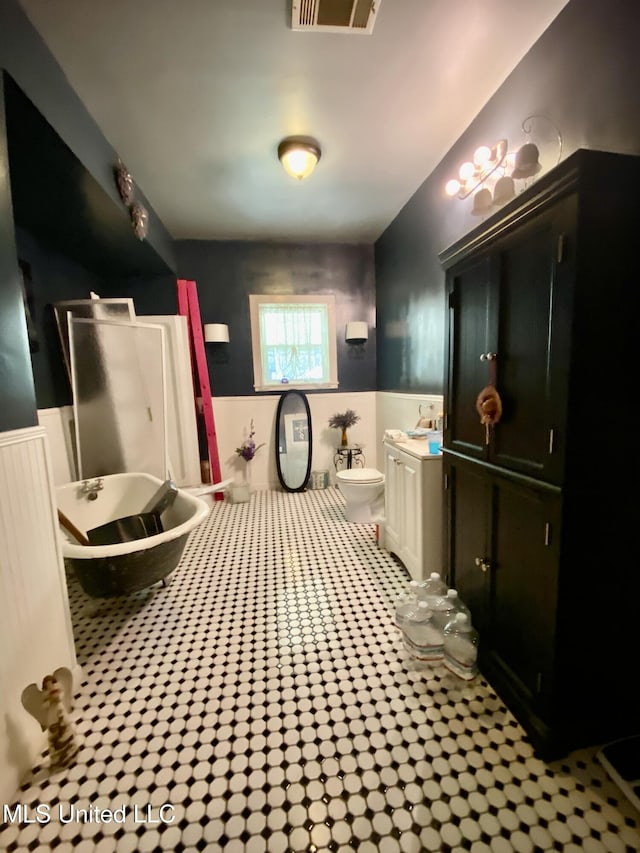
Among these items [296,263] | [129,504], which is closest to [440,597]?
[129,504]

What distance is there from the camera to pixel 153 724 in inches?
49.8

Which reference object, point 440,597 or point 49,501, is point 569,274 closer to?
point 440,597

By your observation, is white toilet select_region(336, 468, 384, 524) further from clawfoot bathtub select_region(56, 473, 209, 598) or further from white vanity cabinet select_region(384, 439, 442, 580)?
clawfoot bathtub select_region(56, 473, 209, 598)

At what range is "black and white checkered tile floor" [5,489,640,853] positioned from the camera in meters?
0.93

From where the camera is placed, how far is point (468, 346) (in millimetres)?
1463

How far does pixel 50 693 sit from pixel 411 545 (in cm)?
172

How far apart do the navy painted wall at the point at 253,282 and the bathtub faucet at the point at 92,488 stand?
69.5 inches

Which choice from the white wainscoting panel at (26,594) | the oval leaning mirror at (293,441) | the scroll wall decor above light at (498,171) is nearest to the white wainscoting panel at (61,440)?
the white wainscoting panel at (26,594)

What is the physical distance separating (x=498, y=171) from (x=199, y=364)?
119 inches

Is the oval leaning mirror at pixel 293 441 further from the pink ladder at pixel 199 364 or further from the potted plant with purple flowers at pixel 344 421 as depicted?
the pink ladder at pixel 199 364

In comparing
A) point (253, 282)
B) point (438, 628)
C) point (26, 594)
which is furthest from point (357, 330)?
point (26, 594)

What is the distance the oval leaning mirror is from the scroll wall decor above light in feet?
8.22

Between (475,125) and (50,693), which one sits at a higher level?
(475,125)

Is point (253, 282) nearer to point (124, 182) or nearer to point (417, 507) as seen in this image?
point (124, 182)
